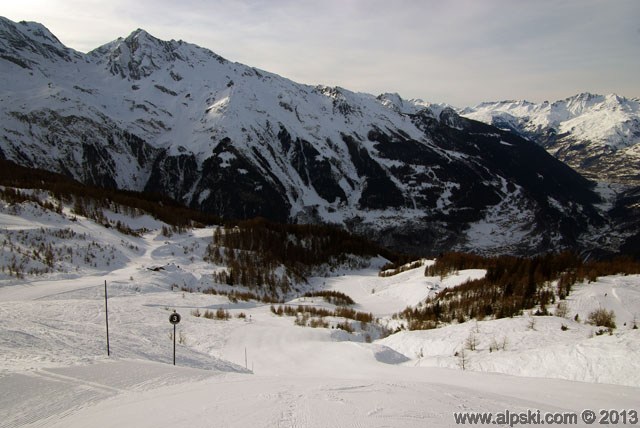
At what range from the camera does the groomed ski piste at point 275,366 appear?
477 cm

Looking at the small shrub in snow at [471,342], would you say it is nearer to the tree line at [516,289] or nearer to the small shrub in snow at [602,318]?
the tree line at [516,289]

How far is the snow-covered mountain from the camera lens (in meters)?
130

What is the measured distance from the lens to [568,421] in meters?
5.09

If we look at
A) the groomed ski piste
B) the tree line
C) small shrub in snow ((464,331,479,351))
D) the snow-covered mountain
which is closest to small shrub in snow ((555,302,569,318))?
the groomed ski piste

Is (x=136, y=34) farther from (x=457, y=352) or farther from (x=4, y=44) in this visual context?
(x=457, y=352)

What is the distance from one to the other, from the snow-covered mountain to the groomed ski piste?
121208 millimetres

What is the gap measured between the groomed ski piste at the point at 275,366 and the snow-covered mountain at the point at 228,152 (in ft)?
398

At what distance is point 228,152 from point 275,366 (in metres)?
143

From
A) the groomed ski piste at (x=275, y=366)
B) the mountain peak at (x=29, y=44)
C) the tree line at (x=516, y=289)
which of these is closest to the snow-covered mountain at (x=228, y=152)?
the mountain peak at (x=29, y=44)

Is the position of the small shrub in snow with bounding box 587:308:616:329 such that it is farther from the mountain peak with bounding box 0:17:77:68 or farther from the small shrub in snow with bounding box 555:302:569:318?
the mountain peak with bounding box 0:17:77:68

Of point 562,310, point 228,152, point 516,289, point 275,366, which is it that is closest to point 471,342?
point 562,310

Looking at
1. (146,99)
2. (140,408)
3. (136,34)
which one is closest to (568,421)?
(140,408)

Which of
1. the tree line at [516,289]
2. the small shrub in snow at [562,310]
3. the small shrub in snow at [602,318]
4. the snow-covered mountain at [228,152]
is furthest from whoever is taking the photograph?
the snow-covered mountain at [228,152]

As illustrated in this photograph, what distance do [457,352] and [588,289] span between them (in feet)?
29.1
